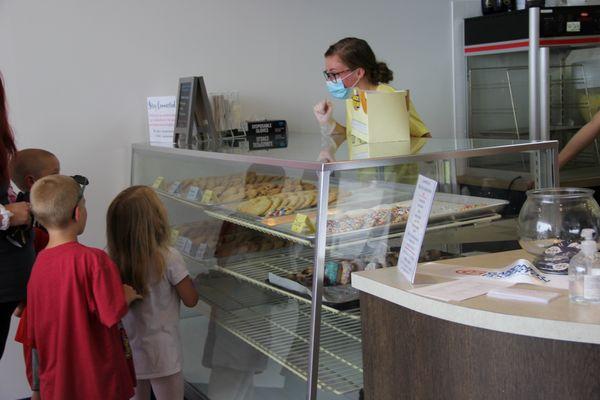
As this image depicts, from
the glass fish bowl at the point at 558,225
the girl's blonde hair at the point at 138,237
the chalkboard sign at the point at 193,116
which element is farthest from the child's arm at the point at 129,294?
the glass fish bowl at the point at 558,225

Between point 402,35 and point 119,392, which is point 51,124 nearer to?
point 119,392

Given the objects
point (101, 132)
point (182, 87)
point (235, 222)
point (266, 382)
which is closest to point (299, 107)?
point (182, 87)

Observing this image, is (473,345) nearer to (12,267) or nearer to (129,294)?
(129,294)

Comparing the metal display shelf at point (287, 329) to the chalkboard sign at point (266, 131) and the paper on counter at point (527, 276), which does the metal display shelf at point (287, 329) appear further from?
the chalkboard sign at point (266, 131)

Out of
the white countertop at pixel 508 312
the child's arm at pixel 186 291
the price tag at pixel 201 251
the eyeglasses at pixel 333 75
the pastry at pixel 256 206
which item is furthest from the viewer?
the eyeglasses at pixel 333 75

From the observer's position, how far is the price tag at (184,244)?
11.7 feet

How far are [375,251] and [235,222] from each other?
80cm

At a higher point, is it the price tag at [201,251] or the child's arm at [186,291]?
the price tag at [201,251]

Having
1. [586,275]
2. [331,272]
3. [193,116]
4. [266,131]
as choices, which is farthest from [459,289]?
[266,131]

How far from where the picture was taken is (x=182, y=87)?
4148 mm

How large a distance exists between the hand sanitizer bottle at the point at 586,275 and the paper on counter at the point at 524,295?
6cm

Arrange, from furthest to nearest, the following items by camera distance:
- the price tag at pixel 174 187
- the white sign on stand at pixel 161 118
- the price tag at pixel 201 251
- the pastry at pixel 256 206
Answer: the white sign on stand at pixel 161 118
the price tag at pixel 174 187
the price tag at pixel 201 251
the pastry at pixel 256 206

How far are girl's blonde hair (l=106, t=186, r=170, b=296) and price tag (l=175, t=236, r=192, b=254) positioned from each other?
291mm

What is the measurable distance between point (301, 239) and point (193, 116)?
1.61 metres
